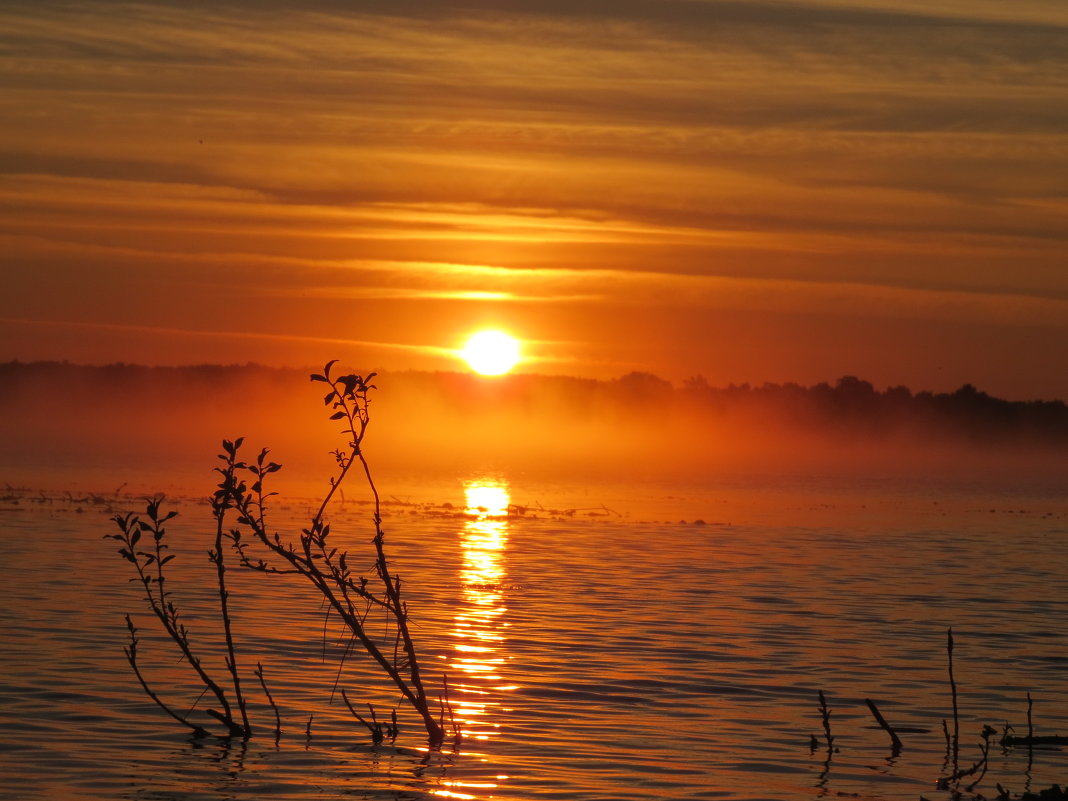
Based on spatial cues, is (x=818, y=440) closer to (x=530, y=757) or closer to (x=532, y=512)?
(x=532, y=512)

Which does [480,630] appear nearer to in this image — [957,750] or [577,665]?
[577,665]

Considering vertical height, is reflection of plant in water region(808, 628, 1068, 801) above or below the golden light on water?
below

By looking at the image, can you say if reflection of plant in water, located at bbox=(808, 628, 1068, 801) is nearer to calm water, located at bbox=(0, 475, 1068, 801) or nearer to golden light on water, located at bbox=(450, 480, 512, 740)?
calm water, located at bbox=(0, 475, 1068, 801)

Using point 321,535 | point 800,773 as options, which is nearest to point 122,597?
point 321,535

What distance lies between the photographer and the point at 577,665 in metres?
17.0

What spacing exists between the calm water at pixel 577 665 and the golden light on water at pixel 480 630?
0.06m

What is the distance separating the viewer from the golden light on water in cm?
1438

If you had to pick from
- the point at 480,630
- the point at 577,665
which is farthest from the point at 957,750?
the point at 480,630

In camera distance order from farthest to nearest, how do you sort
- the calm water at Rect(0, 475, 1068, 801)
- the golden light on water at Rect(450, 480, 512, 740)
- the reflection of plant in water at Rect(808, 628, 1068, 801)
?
the golden light on water at Rect(450, 480, 512, 740), the calm water at Rect(0, 475, 1068, 801), the reflection of plant in water at Rect(808, 628, 1068, 801)

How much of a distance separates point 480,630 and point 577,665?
2639 millimetres

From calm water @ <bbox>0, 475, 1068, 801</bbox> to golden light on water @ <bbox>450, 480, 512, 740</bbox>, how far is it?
0.06m

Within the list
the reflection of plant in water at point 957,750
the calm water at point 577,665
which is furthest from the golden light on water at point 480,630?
the reflection of plant in water at point 957,750

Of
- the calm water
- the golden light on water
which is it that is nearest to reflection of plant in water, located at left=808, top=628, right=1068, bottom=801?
the calm water

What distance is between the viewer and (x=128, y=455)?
6981cm
